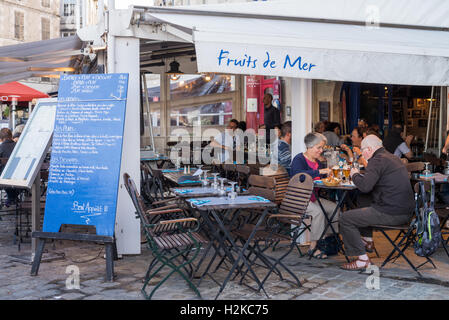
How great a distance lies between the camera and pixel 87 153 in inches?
211

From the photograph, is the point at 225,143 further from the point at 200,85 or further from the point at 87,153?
the point at 200,85

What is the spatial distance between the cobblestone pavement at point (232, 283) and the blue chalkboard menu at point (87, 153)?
0.53 m

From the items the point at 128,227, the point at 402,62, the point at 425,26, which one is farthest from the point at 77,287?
the point at 425,26

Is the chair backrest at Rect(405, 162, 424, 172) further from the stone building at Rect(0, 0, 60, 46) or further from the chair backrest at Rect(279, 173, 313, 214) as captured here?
the stone building at Rect(0, 0, 60, 46)

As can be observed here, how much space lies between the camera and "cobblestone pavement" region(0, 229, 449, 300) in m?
4.59

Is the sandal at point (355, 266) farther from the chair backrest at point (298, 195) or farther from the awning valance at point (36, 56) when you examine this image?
the awning valance at point (36, 56)

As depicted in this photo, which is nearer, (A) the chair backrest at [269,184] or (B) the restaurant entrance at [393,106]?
(A) the chair backrest at [269,184]

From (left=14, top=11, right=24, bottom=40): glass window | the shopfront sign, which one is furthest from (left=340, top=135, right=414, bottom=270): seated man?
(left=14, top=11, right=24, bottom=40): glass window

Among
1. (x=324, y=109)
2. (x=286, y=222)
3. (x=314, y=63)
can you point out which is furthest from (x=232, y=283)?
(x=324, y=109)

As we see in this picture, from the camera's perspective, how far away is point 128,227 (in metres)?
6.18

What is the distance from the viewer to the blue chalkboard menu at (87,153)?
5.23 metres

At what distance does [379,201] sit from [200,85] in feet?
38.2

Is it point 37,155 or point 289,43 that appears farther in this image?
point 37,155

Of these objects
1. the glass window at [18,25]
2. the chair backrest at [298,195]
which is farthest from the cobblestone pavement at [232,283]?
the glass window at [18,25]
